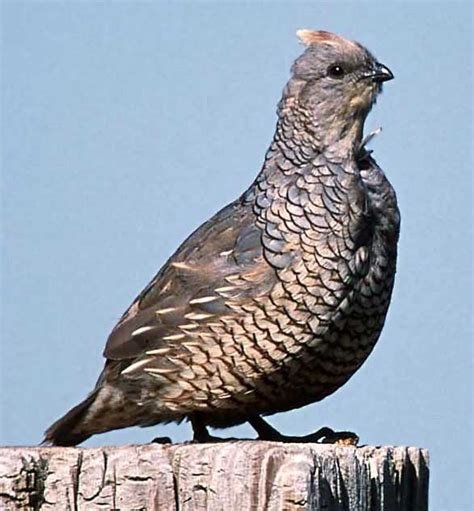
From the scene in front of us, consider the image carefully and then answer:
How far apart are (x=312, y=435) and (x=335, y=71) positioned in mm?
1777

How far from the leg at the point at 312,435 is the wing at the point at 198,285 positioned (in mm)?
598

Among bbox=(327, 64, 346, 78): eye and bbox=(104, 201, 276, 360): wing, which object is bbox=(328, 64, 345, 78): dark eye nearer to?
bbox=(327, 64, 346, 78): eye

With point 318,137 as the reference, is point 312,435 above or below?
below

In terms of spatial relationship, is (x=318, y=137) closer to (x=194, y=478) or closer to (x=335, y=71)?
(x=335, y=71)

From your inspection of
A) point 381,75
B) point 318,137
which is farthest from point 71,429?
point 381,75

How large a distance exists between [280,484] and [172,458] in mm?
322

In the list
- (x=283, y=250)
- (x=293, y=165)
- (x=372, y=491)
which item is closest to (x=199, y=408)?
(x=283, y=250)

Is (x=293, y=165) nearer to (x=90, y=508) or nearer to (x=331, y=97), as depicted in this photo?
(x=331, y=97)

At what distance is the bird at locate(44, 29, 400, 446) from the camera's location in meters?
5.48

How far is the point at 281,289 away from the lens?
5.48 metres

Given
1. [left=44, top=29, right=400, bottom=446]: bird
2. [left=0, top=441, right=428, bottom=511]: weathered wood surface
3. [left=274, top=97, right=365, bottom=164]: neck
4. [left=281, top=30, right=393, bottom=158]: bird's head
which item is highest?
[left=281, top=30, right=393, bottom=158]: bird's head

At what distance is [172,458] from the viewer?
335 centimetres

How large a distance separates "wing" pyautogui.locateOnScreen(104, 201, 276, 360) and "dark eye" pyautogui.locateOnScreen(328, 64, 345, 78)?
0.76m

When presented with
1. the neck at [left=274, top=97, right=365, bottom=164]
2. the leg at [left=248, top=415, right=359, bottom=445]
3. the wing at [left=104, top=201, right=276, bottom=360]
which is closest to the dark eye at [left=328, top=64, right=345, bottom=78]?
the neck at [left=274, top=97, right=365, bottom=164]
